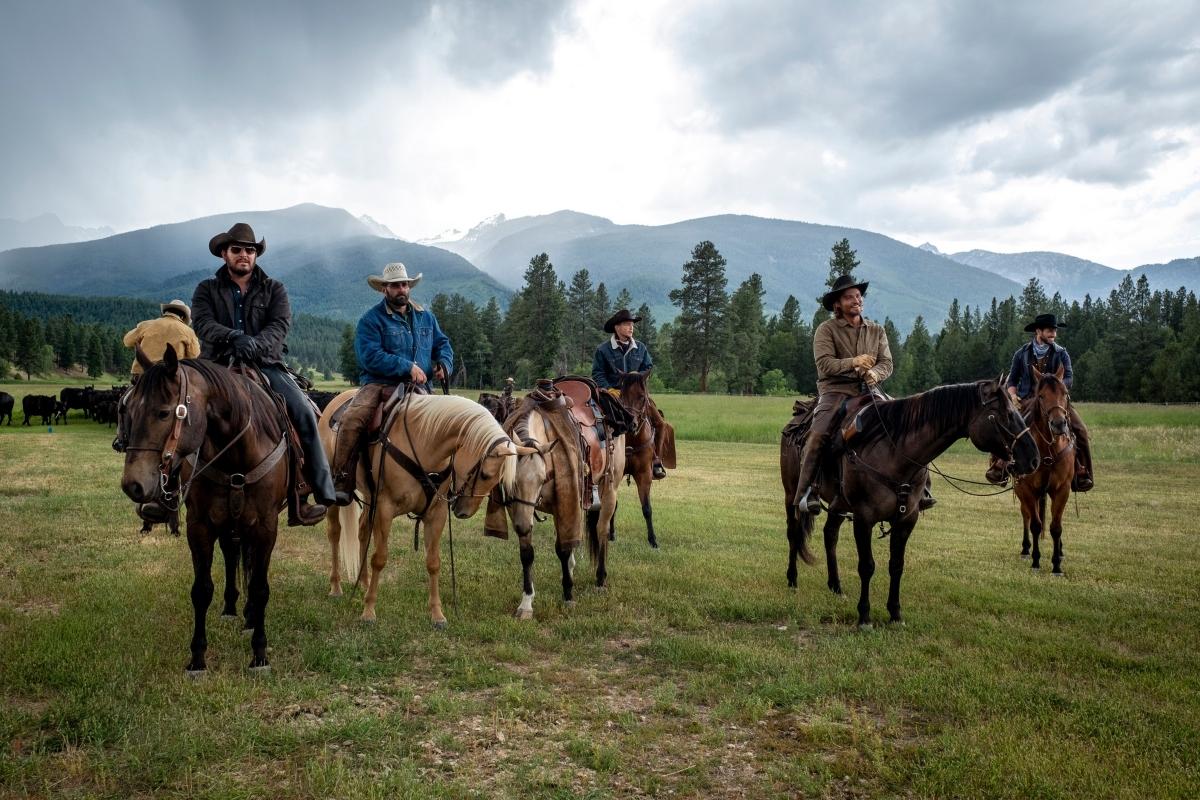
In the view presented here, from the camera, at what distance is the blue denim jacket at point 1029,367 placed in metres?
10.2

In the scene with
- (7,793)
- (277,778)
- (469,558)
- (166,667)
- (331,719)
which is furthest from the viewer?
(469,558)

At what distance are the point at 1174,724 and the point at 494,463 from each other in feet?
18.9

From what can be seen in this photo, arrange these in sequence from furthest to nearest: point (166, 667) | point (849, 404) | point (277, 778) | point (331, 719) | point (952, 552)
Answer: point (952, 552) < point (849, 404) < point (166, 667) < point (331, 719) < point (277, 778)

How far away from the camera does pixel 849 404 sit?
7883 millimetres

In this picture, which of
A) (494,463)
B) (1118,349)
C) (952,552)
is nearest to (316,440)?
(494,463)

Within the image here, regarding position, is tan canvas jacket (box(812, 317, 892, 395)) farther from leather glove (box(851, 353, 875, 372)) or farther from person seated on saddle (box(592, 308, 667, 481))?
person seated on saddle (box(592, 308, 667, 481))

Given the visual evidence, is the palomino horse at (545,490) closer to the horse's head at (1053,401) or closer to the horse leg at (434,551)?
the horse leg at (434,551)

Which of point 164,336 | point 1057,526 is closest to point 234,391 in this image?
point 164,336

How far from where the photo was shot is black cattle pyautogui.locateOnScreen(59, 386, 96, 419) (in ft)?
127

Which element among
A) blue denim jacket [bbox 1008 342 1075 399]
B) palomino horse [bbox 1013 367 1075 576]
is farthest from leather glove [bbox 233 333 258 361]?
palomino horse [bbox 1013 367 1075 576]

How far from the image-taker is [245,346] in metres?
5.84

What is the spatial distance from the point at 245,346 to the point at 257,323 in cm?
65

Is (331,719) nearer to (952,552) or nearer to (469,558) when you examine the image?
(469,558)

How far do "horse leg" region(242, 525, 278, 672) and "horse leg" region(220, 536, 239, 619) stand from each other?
647 millimetres
